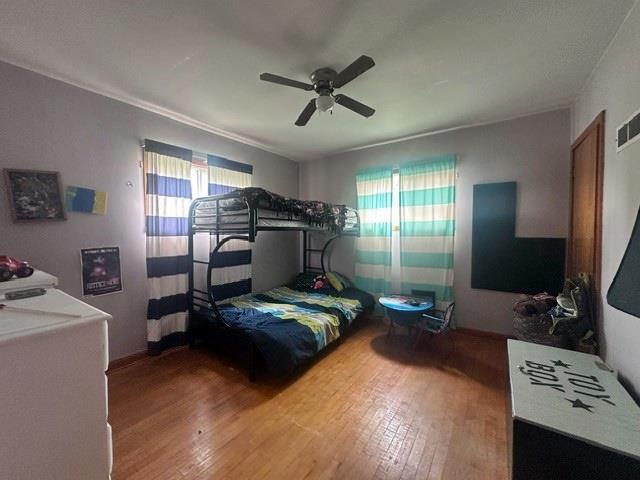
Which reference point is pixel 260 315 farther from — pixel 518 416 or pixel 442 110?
pixel 442 110

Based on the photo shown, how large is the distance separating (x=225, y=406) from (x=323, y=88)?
2542mm

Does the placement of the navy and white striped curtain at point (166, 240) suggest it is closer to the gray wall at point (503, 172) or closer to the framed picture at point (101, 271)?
the framed picture at point (101, 271)

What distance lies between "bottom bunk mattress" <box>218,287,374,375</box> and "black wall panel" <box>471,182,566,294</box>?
1.52 metres

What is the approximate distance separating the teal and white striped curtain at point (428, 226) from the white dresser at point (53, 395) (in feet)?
10.6

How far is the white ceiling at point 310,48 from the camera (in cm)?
144

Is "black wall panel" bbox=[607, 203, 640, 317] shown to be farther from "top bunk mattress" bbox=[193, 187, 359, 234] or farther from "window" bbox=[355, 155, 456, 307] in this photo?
"top bunk mattress" bbox=[193, 187, 359, 234]

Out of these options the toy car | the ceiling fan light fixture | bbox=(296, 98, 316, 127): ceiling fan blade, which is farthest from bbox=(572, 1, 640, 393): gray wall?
the toy car

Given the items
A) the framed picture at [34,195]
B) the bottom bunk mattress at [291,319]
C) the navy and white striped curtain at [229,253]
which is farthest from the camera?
the navy and white striped curtain at [229,253]

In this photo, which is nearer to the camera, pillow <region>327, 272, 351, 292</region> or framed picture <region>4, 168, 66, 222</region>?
framed picture <region>4, 168, 66, 222</region>

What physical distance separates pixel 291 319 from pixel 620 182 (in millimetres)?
2649

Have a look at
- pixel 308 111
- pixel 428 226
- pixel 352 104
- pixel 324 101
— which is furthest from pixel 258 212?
pixel 428 226

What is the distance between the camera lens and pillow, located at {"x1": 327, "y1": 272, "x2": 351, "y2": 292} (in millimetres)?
3750

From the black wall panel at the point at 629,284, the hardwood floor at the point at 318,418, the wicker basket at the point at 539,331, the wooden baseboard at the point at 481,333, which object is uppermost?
the black wall panel at the point at 629,284

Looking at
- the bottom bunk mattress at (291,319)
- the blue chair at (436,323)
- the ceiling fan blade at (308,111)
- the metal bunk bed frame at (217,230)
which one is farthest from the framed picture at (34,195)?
the blue chair at (436,323)
